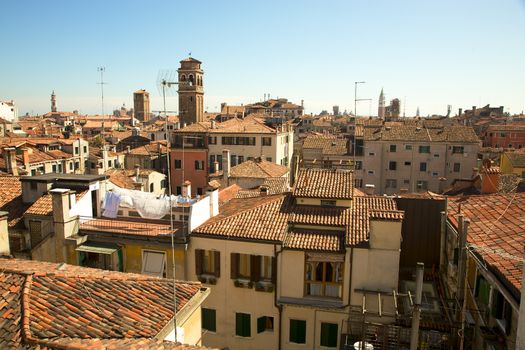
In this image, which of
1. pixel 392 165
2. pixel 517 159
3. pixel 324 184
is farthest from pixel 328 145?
pixel 324 184

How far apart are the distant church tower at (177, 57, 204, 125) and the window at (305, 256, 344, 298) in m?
44.3

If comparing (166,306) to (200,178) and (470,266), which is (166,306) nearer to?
(470,266)

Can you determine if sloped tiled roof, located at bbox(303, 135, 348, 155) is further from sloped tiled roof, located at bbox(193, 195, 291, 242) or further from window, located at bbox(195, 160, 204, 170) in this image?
sloped tiled roof, located at bbox(193, 195, 291, 242)

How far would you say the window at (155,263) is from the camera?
13055 mm

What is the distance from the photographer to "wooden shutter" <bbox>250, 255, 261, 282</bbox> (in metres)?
12.6

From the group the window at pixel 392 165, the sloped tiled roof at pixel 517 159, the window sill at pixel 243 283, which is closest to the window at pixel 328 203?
the window sill at pixel 243 283

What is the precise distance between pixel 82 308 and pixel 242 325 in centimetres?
673

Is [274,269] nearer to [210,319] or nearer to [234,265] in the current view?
[234,265]

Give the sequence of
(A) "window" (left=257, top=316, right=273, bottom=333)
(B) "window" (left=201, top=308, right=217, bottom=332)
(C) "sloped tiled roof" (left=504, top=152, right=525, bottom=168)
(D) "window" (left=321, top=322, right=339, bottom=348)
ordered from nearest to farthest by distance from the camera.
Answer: (D) "window" (left=321, top=322, right=339, bottom=348)
(A) "window" (left=257, top=316, right=273, bottom=333)
(B) "window" (left=201, top=308, right=217, bottom=332)
(C) "sloped tiled roof" (left=504, top=152, right=525, bottom=168)

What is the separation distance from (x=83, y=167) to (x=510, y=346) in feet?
134

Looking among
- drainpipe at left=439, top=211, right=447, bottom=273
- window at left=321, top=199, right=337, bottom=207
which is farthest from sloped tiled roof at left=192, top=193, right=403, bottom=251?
drainpipe at left=439, top=211, right=447, bottom=273

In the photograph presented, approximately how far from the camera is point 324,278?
40.4 feet

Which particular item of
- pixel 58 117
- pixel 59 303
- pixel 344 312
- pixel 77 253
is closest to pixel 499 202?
pixel 344 312

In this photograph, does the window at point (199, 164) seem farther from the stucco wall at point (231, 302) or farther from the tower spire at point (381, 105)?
the tower spire at point (381, 105)
